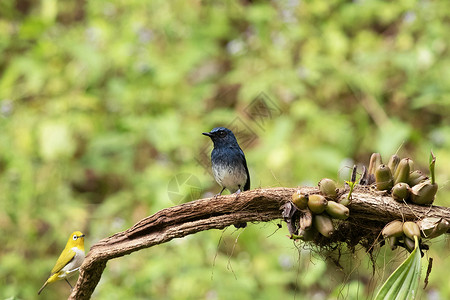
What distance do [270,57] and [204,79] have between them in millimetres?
875

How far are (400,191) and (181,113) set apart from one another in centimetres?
343

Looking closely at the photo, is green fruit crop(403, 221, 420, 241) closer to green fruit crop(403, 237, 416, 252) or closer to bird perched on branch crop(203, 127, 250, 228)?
green fruit crop(403, 237, 416, 252)

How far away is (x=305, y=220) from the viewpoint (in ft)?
4.51

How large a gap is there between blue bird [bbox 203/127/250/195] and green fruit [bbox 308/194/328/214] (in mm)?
1177

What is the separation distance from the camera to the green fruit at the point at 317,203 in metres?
1.36

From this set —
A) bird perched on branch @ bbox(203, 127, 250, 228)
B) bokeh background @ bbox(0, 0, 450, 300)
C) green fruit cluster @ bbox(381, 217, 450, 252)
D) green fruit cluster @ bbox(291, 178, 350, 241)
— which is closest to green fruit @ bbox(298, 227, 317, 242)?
green fruit cluster @ bbox(291, 178, 350, 241)

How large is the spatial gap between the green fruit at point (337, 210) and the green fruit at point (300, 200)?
54mm

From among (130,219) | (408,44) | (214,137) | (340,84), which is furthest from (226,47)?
(214,137)

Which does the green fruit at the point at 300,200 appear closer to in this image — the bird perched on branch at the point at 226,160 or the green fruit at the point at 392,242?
the green fruit at the point at 392,242

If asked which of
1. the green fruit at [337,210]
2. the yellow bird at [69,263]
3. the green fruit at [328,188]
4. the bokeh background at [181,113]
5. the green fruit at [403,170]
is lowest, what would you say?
the bokeh background at [181,113]

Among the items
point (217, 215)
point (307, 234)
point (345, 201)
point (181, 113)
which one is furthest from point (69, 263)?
point (181, 113)

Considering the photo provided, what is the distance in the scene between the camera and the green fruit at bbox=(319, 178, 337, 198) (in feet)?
4.52

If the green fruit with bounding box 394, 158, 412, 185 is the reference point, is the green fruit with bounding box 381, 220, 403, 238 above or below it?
below

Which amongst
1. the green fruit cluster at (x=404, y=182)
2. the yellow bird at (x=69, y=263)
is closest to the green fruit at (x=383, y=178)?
the green fruit cluster at (x=404, y=182)
